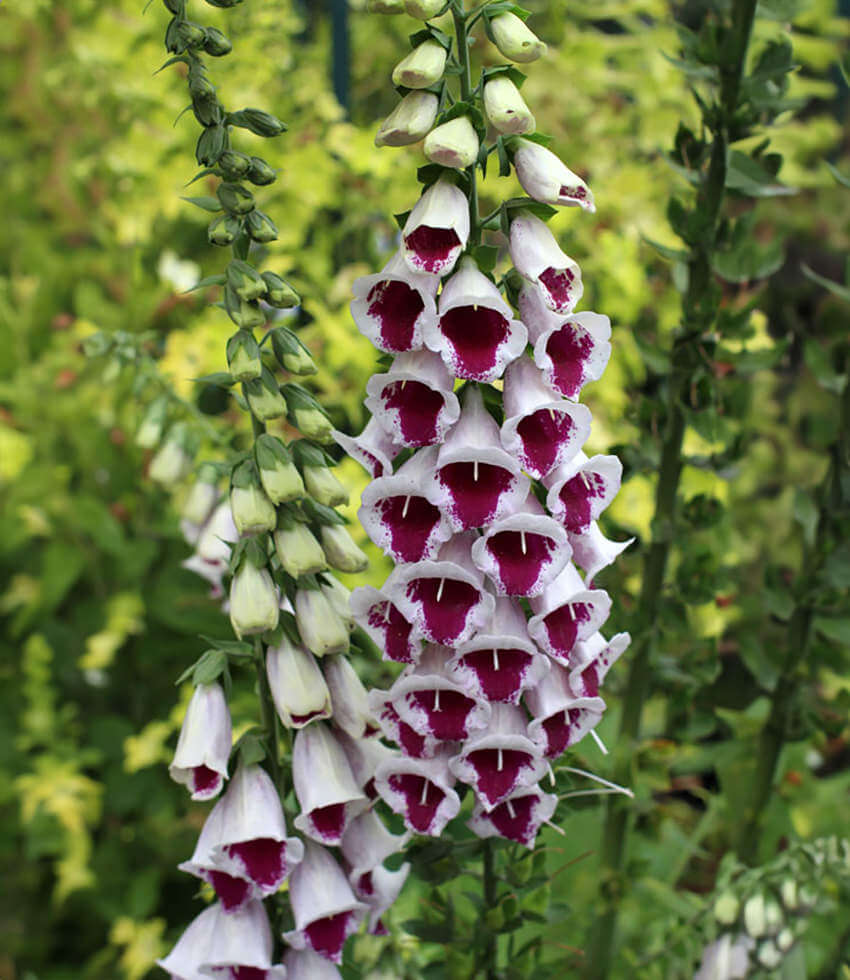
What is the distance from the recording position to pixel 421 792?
0.97 meters

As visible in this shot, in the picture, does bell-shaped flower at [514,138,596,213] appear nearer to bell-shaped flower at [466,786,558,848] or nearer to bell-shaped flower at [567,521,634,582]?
bell-shaped flower at [567,521,634,582]

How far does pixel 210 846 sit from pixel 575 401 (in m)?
0.54

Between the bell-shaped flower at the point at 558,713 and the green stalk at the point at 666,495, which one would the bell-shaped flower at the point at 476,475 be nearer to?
the bell-shaped flower at the point at 558,713

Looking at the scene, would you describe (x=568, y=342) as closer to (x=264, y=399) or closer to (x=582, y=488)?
(x=582, y=488)

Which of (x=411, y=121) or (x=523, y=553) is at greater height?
(x=411, y=121)

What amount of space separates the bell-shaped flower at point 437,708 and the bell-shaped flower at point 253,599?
0.43 feet

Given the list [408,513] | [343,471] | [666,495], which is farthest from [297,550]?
[343,471]

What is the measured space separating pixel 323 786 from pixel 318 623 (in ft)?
0.52

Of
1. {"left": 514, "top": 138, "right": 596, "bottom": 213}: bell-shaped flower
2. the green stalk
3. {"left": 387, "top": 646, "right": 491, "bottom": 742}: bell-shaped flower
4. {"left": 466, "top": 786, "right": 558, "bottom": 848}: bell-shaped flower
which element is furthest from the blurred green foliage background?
{"left": 514, "top": 138, "right": 596, "bottom": 213}: bell-shaped flower

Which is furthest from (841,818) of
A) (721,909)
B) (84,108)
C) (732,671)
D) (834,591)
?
(84,108)

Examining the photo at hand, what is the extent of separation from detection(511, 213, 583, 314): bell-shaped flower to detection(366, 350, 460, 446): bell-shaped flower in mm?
104

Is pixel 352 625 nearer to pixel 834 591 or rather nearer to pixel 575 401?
pixel 575 401

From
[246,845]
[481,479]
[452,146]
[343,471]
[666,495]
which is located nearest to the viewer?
Answer: [452,146]

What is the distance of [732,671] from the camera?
1947 mm
